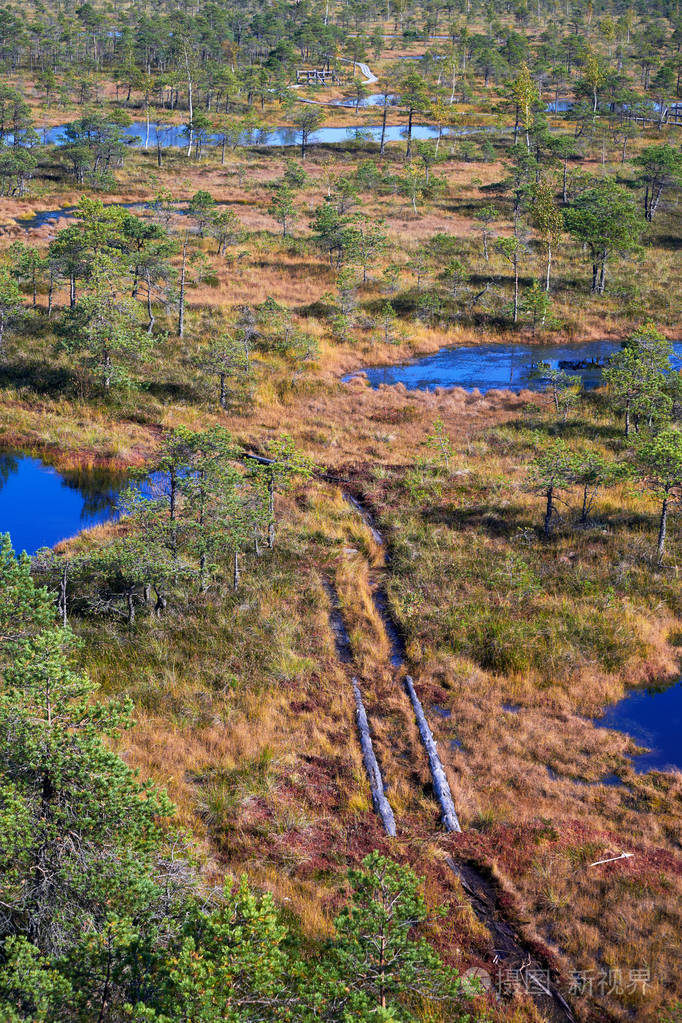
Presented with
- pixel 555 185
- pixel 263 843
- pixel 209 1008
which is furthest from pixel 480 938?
pixel 555 185

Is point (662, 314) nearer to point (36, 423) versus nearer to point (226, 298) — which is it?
point (226, 298)

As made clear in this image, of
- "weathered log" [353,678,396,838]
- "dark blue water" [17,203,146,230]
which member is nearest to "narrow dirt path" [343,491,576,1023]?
"weathered log" [353,678,396,838]

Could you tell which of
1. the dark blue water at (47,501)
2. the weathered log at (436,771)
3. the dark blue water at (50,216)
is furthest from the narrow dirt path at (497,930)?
the dark blue water at (50,216)

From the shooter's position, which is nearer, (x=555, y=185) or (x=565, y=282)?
(x=565, y=282)

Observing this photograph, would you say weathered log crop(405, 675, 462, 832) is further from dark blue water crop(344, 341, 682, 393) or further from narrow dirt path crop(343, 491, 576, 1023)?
dark blue water crop(344, 341, 682, 393)

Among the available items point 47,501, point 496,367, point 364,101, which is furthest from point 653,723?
point 364,101

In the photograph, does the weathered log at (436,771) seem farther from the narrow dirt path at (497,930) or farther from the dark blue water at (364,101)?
the dark blue water at (364,101)
